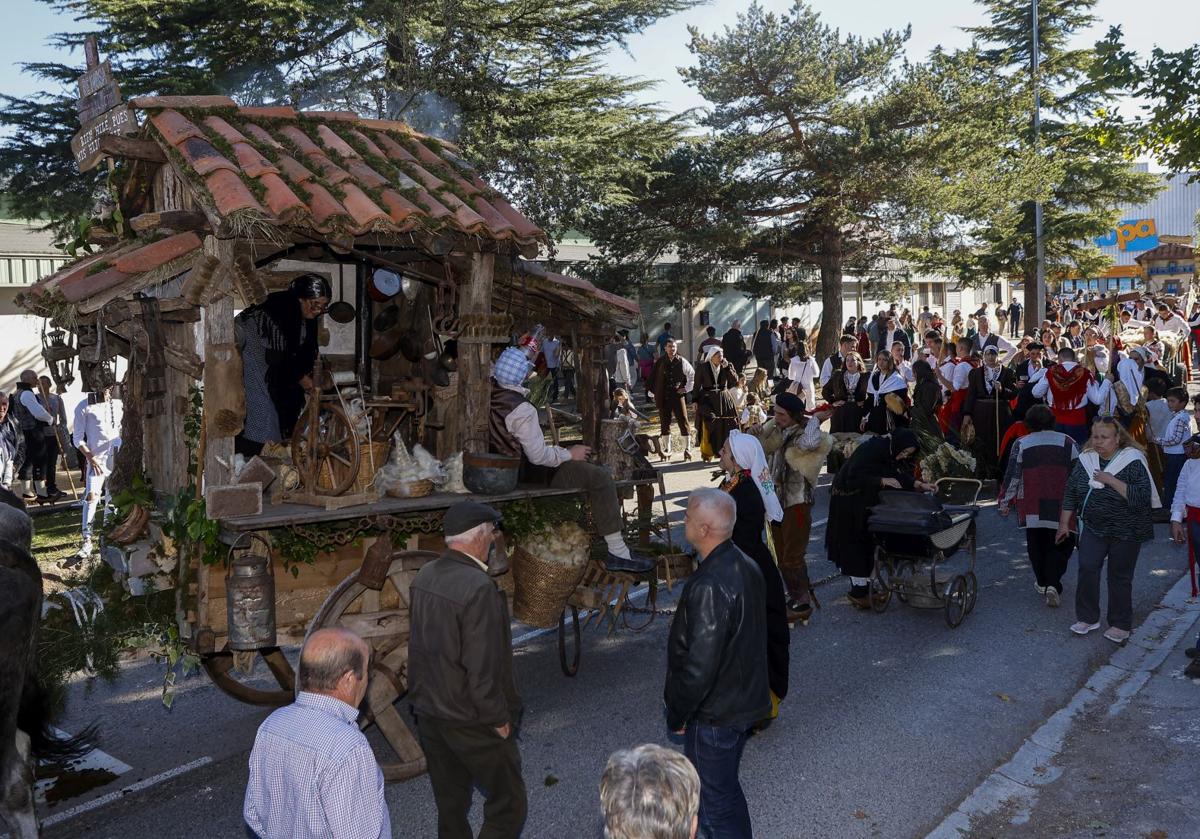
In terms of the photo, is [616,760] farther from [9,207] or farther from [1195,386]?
[1195,386]

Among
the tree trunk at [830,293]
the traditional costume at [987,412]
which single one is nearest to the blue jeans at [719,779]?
the traditional costume at [987,412]

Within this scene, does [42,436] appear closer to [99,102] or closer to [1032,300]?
[99,102]

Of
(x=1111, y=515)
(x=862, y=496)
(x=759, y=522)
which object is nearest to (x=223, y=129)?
(x=759, y=522)

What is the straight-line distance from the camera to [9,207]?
64.3 ft

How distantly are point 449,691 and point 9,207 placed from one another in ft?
60.8

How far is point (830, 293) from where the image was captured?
91.9ft

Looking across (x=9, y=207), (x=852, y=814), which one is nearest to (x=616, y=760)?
(x=852, y=814)

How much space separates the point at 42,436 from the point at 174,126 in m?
12.1

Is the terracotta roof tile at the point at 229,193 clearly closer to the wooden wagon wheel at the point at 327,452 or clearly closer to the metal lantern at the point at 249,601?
the wooden wagon wheel at the point at 327,452

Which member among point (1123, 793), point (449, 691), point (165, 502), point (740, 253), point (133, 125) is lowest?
point (1123, 793)

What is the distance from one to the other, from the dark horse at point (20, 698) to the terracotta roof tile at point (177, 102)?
2.88 m

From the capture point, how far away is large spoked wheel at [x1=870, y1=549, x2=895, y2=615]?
9.98 meters

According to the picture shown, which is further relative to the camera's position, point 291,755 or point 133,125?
point 133,125

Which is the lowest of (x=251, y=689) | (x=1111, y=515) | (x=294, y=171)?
(x=251, y=689)
